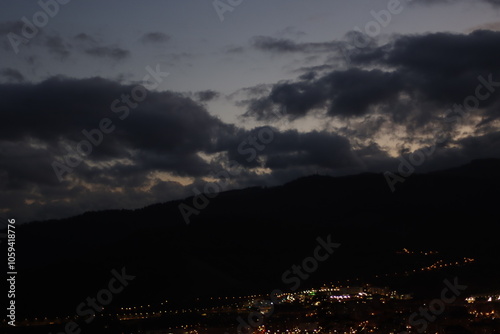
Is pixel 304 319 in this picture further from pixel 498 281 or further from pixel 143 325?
pixel 498 281

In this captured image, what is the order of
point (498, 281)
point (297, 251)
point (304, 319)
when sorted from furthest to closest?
point (297, 251) < point (498, 281) < point (304, 319)

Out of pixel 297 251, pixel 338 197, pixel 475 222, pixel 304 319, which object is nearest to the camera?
pixel 304 319

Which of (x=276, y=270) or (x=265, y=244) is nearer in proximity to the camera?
(x=276, y=270)

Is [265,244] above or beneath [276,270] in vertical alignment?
above

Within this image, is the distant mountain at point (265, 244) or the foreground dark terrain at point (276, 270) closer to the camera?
A: the foreground dark terrain at point (276, 270)

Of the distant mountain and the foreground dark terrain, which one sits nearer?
the foreground dark terrain

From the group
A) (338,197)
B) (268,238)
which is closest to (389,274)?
(268,238)

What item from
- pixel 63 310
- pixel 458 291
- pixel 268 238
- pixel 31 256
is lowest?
pixel 458 291

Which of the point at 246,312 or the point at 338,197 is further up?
the point at 338,197
